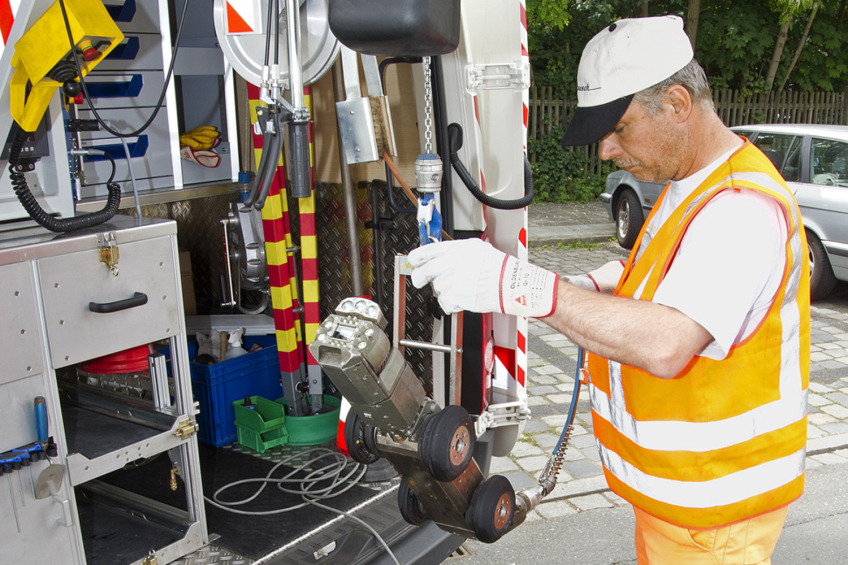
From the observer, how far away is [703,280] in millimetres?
1615

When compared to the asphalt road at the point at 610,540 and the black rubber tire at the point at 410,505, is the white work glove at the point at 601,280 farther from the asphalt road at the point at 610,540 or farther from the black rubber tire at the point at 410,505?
the asphalt road at the point at 610,540

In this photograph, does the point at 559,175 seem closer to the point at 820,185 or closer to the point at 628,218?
the point at 628,218

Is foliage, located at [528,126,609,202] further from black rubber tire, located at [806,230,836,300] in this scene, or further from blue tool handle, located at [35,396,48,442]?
blue tool handle, located at [35,396,48,442]

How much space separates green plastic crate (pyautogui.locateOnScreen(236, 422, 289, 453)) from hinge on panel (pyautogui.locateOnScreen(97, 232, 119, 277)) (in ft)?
5.04

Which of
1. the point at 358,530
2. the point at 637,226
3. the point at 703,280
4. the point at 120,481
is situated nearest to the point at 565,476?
the point at 358,530

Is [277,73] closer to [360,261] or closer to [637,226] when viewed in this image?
[360,261]

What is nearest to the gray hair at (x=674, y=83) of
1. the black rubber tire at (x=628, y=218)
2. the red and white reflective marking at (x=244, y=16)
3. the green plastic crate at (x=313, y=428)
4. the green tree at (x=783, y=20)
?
the red and white reflective marking at (x=244, y=16)

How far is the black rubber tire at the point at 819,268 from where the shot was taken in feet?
24.0

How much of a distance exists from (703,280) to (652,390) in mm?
417

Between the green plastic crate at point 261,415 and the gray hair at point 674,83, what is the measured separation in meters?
2.55

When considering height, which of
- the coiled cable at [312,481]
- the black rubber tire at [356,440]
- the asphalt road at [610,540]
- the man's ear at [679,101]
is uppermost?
the man's ear at [679,101]

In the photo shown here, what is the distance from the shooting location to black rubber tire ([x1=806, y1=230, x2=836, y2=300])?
288 inches

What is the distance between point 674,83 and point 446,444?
1.13 m

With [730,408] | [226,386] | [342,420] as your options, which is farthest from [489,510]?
[226,386]
